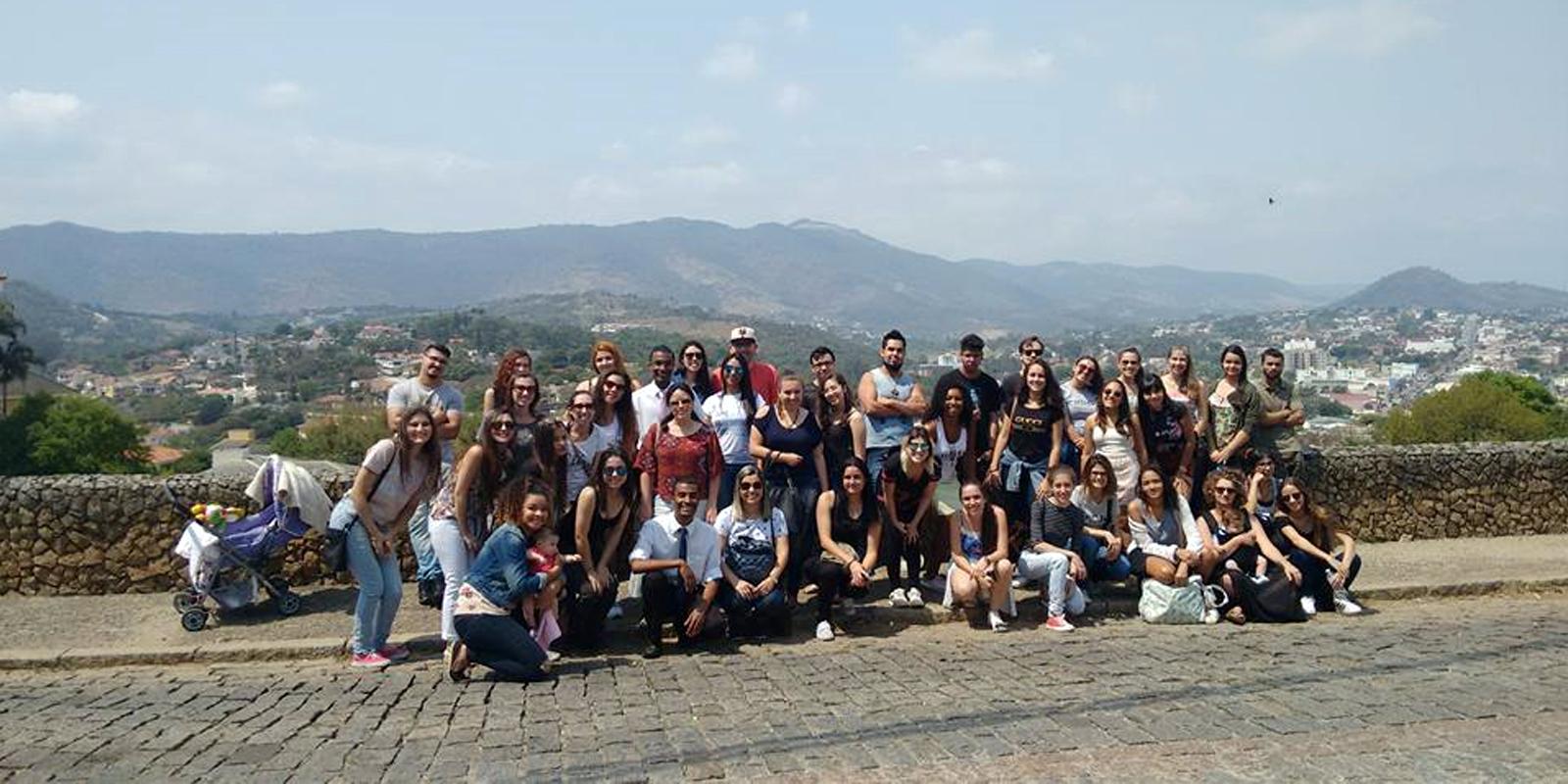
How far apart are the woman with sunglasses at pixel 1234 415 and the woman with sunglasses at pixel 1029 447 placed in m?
1.55

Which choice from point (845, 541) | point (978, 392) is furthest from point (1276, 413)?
point (845, 541)

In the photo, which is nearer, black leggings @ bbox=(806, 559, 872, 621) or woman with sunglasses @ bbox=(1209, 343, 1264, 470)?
black leggings @ bbox=(806, 559, 872, 621)

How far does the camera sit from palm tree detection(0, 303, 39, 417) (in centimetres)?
6462

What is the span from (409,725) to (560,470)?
2.13 metres

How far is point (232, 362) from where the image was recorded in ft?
444

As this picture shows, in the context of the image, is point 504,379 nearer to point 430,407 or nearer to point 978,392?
point 430,407

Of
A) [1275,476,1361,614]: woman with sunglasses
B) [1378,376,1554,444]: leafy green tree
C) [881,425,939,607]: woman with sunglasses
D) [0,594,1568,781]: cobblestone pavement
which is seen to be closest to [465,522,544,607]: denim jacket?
[0,594,1568,781]: cobblestone pavement

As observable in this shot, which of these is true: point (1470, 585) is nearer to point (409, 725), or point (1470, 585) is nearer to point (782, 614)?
point (782, 614)

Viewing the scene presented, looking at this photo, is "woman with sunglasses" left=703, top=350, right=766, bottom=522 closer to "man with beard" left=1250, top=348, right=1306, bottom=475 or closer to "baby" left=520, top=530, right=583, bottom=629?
"baby" left=520, top=530, right=583, bottom=629


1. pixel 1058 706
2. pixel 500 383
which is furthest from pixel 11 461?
pixel 1058 706

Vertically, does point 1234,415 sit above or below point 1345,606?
above

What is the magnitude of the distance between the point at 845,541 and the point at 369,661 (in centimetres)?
319

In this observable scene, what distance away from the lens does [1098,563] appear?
27.2 ft

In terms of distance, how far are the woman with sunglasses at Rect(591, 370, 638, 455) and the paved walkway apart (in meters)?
1.34
